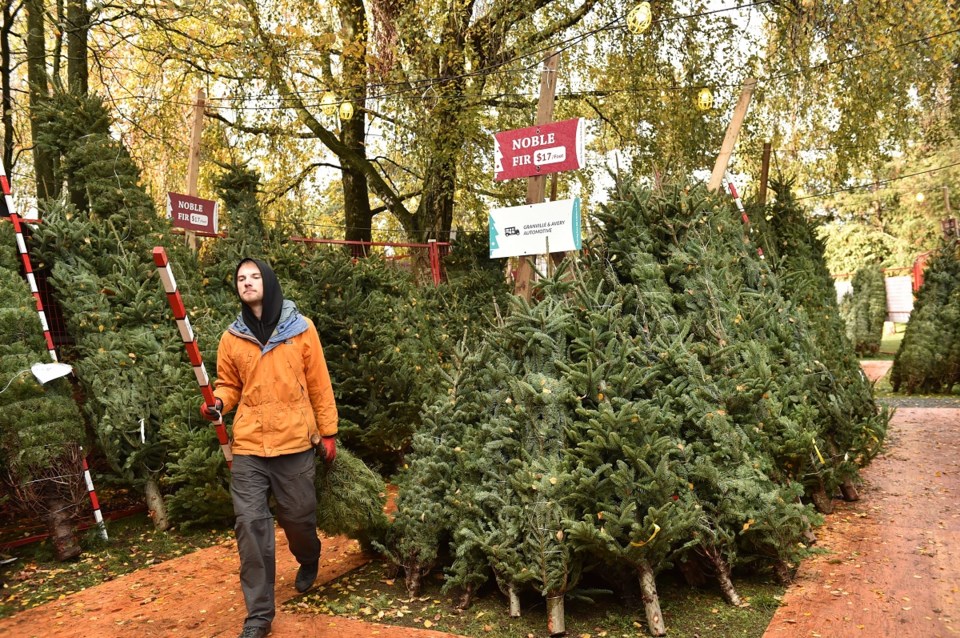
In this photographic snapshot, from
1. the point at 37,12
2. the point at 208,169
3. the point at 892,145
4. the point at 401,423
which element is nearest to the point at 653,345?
the point at 401,423

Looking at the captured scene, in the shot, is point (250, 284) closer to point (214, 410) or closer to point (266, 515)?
point (214, 410)

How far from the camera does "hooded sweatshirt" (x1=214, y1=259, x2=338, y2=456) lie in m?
4.05

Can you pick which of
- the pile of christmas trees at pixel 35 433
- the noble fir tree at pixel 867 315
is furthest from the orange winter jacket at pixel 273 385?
the noble fir tree at pixel 867 315

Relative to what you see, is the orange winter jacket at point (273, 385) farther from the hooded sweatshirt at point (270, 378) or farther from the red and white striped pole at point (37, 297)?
the red and white striped pole at point (37, 297)

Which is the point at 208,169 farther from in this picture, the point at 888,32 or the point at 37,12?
the point at 888,32

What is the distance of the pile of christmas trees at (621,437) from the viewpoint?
378 cm

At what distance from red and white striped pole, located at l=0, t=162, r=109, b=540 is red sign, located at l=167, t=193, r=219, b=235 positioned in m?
1.54

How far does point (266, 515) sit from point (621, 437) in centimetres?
194

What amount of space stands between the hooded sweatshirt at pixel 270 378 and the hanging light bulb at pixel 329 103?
8421 mm

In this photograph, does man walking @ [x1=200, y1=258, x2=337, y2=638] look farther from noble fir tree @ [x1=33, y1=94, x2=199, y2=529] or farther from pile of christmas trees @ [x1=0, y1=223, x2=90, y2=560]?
noble fir tree @ [x1=33, y1=94, x2=199, y2=529]

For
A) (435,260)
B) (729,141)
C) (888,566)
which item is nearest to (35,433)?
(888,566)

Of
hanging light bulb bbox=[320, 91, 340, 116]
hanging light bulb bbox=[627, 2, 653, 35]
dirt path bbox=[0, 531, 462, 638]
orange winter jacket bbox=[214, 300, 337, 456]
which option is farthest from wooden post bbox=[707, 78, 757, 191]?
hanging light bulb bbox=[320, 91, 340, 116]

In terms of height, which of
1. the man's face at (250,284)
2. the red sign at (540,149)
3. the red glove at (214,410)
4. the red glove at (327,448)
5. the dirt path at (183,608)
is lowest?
the dirt path at (183,608)

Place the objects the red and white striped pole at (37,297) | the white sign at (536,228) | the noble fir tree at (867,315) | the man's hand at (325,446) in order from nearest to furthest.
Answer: the man's hand at (325,446) < the red and white striped pole at (37,297) < the white sign at (536,228) < the noble fir tree at (867,315)
